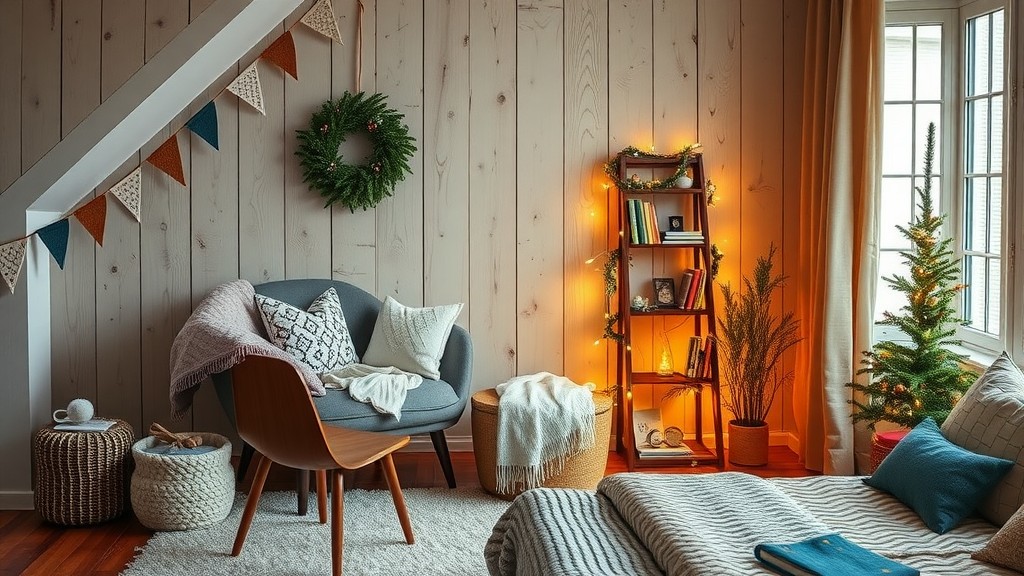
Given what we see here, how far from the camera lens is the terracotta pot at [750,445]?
4.43 metres

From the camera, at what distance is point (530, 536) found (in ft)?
7.69

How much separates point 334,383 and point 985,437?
2343 millimetres

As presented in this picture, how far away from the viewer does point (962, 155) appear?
4.21 meters

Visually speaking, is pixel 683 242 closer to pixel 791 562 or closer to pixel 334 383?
pixel 334 383

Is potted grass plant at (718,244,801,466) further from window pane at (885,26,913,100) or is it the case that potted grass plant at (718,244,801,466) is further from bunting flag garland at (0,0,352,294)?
bunting flag garland at (0,0,352,294)

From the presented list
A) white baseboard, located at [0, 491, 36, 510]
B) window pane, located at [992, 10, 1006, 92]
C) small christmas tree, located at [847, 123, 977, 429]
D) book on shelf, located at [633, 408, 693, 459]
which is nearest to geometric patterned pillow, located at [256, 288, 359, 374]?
white baseboard, located at [0, 491, 36, 510]

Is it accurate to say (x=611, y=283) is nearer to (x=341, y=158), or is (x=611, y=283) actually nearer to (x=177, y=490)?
(x=341, y=158)

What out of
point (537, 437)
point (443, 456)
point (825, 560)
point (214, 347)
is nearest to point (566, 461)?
point (537, 437)

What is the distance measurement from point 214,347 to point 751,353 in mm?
2358

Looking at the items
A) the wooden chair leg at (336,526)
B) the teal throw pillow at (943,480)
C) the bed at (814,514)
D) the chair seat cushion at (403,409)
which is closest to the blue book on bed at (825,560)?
the bed at (814,514)

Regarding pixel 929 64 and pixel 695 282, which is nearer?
pixel 929 64

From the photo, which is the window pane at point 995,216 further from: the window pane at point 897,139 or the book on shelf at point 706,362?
the book on shelf at point 706,362

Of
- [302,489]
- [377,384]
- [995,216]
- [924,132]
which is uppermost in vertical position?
[924,132]

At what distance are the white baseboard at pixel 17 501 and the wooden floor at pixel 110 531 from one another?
0.03 metres
